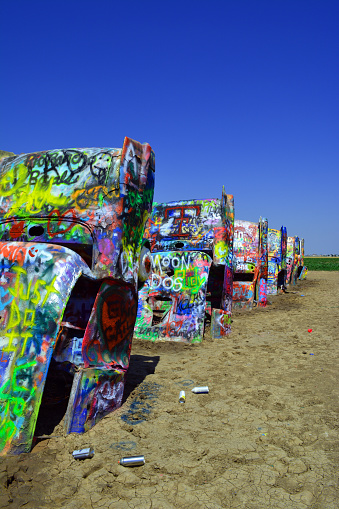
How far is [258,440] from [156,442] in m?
1.01

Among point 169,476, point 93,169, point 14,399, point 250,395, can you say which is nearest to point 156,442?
point 169,476

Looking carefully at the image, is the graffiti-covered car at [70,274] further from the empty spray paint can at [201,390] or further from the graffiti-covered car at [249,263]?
the graffiti-covered car at [249,263]

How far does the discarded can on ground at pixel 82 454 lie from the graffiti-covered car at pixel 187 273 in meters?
4.93

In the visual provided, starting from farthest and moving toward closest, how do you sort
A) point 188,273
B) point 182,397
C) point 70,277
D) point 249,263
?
point 249,263 → point 188,273 → point 182,397 → point 70,277

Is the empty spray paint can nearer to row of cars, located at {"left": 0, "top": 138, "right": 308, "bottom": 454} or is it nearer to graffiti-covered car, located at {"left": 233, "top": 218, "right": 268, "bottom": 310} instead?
row of cars, located at {"left": 0, "top": 138, "right": 308, "bottom": 454}

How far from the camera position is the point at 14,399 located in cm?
326

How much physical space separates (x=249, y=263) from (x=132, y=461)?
1087 cm

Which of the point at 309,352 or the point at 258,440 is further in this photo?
the point at 309,352

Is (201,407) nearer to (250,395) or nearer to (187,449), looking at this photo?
(250,395)

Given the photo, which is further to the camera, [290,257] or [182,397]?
[290,257]

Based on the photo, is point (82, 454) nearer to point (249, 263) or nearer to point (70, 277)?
point (70, 277)

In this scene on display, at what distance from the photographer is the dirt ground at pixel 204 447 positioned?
283 cm

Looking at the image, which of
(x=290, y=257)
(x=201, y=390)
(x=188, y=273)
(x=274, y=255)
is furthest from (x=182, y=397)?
(x=290, y=257)

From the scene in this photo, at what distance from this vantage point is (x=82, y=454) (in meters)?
3.29
